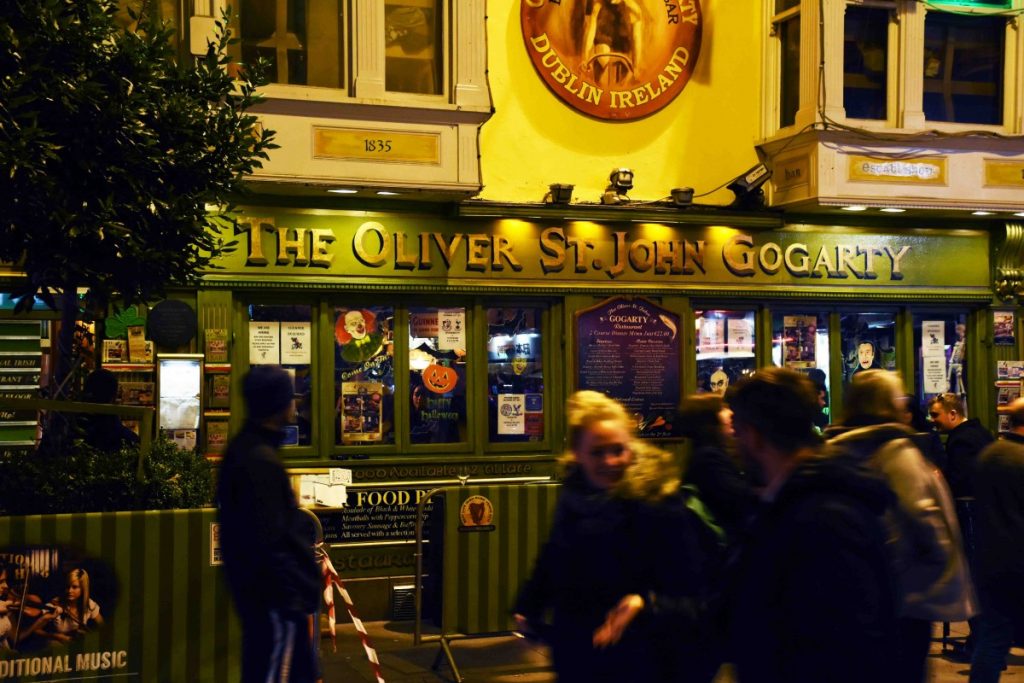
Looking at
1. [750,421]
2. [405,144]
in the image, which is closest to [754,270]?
[405,144]

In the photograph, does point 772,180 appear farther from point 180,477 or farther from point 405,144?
point 180,477

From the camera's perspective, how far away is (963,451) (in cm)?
1004

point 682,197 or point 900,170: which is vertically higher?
point 900,170

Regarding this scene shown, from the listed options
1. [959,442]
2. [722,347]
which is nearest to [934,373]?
[722,347]

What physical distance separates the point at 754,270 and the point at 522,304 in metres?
2.79

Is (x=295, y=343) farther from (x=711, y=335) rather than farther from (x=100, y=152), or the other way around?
(x=711, y=335)

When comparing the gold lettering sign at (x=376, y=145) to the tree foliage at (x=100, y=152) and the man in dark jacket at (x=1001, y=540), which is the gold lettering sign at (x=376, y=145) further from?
the man in dark jacket at (x=1001, y=540)

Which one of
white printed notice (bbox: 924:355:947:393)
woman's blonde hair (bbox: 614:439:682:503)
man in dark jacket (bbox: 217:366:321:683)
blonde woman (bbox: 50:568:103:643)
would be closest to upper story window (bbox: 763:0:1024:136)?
white printed notice (bbox: 924:355:947:393)

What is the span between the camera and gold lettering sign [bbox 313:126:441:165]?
1177 centimetres

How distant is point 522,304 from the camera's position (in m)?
13.3

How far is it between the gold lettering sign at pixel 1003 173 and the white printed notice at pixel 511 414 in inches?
239

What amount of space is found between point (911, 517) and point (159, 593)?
4946mm

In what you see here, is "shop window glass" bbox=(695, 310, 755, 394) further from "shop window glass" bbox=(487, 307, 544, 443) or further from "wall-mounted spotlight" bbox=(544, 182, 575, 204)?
"wall-mounted spotlight" bbox=(544, 182, 575, 204)

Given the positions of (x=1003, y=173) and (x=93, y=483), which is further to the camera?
(x=1003, y=173)
